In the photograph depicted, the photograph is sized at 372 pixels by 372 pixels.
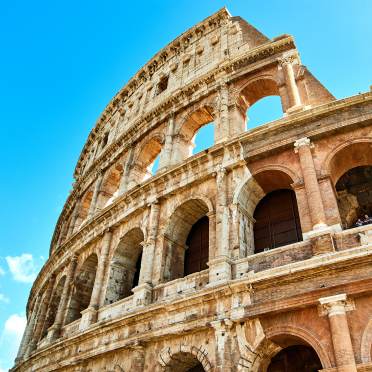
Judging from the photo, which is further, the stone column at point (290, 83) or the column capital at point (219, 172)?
the stone column at point (290, 83)

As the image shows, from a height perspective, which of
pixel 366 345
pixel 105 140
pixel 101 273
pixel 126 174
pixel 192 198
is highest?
pixel 105 140

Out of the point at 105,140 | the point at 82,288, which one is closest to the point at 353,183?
the point at 82,288

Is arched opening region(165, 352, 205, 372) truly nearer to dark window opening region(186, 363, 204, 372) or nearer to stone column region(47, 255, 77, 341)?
dark window opening region(186, 363, 204, 372)

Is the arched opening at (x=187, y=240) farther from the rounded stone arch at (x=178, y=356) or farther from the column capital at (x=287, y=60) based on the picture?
the column capital at (x=287, y=60)

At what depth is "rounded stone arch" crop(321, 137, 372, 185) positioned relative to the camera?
323 inches

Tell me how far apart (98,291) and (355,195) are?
7291 mm

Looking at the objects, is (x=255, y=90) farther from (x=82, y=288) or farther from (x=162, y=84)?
(x=82, y=288)

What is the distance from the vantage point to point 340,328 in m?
5.96

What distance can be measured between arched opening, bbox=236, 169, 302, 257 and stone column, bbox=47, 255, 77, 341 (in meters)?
6.64

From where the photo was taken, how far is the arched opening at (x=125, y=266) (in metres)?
10.7

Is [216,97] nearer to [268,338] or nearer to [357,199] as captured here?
[357,199]

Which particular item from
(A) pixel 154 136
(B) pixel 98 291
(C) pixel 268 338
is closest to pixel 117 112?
(A) pixel 154 136

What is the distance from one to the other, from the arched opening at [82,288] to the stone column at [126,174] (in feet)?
7.90

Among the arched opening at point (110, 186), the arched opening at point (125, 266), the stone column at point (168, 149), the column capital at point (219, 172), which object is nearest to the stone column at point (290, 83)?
the column capital at point (219, 172)
